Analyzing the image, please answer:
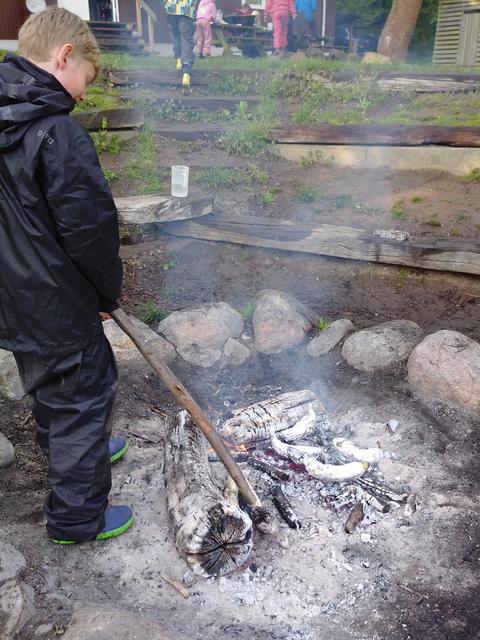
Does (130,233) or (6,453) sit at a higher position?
(130,233)

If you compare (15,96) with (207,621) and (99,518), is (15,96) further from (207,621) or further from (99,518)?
(207,621)

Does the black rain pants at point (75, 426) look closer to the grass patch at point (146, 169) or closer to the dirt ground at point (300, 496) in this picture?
the dirt ground at point (300, 496)

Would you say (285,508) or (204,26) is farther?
(204,26)

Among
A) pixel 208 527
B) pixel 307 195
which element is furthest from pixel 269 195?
pixel 208 527

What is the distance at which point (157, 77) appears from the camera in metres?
9.44

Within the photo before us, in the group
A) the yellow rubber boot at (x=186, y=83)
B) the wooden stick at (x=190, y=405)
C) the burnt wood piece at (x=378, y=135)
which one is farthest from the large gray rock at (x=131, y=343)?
the yellow rubber boot at (x=186, y=83)

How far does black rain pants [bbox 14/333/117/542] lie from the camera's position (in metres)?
2.55

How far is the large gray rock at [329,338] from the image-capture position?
14.7 feet

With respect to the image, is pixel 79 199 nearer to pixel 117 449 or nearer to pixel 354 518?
pixel 117 449

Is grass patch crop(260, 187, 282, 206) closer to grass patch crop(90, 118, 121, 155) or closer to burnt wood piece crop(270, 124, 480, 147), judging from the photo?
burnt wood piece crop(270, 124, 480, 147)

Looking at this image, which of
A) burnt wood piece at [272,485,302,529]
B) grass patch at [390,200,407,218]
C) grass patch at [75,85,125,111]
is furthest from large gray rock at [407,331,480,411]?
grass patch at [75,85,125,111]

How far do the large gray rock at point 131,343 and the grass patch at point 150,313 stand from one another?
0.17 m

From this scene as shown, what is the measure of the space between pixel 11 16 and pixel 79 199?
1565cm

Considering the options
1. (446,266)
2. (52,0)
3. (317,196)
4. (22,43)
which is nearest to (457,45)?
(52,0)
